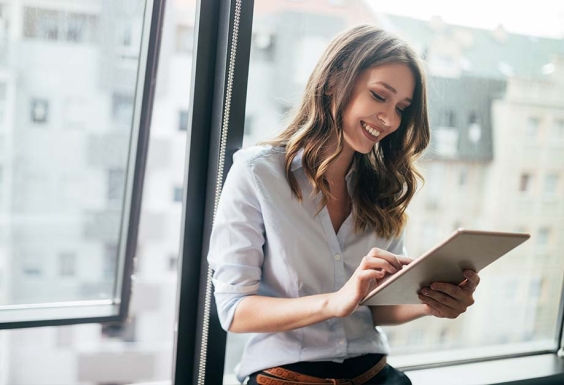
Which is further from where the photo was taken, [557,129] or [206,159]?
[557,129]

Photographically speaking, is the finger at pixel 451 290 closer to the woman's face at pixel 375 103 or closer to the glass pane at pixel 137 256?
the woman's face at pixel 375 103

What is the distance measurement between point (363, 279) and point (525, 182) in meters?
1.29

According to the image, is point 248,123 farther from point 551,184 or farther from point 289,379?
point 551,184

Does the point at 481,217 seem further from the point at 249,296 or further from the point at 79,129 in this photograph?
the point at 79,129

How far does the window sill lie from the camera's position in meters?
1.94

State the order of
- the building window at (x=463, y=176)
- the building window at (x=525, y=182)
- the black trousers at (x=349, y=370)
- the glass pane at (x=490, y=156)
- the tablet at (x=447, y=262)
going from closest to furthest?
the tablet at (x=447, y=262), the black trousers at (x=349, y=370), the glass pane at (x=490, y=156), the building window at (x=463, y=176), the building window at (x=525, y=182)

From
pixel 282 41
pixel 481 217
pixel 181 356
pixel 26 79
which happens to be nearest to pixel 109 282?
pixel 181 356

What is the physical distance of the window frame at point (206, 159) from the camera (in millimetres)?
1421

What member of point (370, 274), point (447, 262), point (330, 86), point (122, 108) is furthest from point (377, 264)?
point (122, 108)

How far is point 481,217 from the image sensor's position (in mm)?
2127

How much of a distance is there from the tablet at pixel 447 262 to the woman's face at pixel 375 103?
37 cm

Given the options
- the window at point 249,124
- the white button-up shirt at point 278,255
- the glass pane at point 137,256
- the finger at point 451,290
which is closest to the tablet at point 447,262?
the finger at point 451,290

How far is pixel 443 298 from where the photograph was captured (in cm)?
130

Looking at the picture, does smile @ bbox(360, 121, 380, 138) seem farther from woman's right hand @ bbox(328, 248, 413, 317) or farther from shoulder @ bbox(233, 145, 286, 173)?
woman's right hand @ bbox(328, 248, 413, 317)
